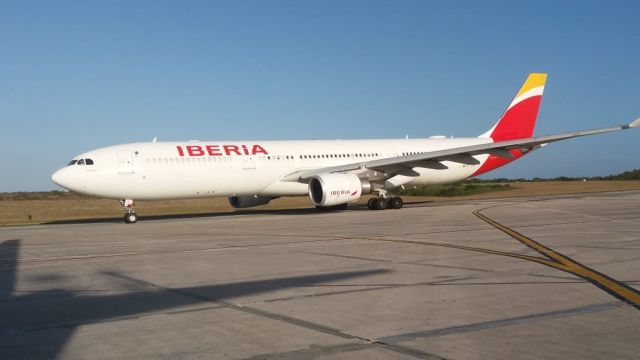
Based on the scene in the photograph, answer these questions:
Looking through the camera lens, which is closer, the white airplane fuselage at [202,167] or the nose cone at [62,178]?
the nose cone at [62,178]

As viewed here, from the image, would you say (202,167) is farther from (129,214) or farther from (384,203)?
(384,203)

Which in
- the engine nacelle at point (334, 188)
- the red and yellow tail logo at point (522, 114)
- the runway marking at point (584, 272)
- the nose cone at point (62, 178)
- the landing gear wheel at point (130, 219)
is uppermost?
the red and yellow tail logo at point (522, 114)

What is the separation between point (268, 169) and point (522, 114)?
14.0 m

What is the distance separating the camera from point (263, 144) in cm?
2725

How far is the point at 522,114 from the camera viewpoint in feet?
107

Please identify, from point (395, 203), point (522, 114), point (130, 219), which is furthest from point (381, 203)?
point (130, 219)

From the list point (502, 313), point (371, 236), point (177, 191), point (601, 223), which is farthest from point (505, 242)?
point (177, 191)

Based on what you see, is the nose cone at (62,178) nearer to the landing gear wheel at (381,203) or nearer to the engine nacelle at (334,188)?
the engine nacelle at (334,188)

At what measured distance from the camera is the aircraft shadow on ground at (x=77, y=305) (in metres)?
5.81

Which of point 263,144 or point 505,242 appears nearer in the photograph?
point 505,242

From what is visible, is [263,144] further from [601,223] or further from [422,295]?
Result: [422,295]

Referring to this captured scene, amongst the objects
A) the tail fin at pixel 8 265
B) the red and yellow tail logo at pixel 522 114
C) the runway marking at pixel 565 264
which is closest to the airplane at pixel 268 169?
the red and yellow tail logo at pixel 522 114

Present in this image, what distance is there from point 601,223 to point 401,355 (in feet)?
46.7

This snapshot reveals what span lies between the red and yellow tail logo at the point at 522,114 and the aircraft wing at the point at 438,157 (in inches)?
204
